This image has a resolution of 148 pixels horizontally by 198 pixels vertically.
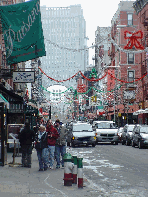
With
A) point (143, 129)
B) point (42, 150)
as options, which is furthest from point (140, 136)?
point (42, 150)

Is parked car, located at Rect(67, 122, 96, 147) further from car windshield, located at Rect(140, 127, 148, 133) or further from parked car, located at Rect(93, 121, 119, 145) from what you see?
car windshield, located at Rect(140, 127, 148, 133)

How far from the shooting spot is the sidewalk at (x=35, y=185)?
1043cm

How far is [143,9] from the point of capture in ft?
185

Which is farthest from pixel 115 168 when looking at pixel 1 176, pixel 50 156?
pixel 1 176

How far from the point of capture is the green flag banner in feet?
71.1

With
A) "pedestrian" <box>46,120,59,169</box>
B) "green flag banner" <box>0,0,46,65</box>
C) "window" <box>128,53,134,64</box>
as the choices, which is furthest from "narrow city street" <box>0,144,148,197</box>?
"window" <box>128,53,134,64</box>

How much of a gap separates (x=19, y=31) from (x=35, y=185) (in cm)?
1133

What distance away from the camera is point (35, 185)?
39.2 feet

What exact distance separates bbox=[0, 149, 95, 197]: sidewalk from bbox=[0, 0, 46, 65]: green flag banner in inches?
300

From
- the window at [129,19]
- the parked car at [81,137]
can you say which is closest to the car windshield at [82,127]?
the parked car at [81,137]

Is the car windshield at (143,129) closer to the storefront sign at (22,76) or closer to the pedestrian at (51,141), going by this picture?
the storefront sign at (22,76)

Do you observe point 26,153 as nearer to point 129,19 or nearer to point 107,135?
point 107,135

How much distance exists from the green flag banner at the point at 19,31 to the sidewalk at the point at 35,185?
25.0 ft

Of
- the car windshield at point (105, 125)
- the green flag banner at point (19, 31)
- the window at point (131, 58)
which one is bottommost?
the car windshield at point (105, 125)
